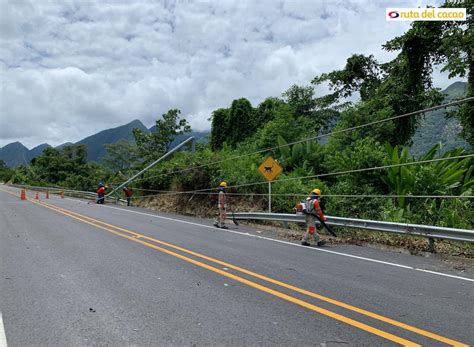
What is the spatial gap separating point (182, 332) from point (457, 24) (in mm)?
21784

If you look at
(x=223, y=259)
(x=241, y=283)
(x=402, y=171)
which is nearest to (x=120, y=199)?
(x=402, y=171)

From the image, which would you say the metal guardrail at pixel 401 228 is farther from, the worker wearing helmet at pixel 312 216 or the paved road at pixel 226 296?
the worker wearing helmet at pixel 312 216

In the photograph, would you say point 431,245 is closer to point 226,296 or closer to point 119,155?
point 226,296

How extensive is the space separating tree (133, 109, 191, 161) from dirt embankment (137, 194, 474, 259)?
106 feet

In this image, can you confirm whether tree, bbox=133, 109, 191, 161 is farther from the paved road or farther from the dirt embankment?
the paved road

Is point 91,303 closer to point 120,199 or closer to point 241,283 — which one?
point 241,283

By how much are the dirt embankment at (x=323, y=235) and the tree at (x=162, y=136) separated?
3238 centimetres

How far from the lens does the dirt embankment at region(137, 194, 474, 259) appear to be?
375 inches

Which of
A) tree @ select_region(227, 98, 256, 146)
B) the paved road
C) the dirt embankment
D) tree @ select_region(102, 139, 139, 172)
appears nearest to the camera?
the paved road

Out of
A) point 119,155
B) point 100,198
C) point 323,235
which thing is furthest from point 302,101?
point 119,155

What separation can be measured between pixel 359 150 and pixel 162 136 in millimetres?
43467

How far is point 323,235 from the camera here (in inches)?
488

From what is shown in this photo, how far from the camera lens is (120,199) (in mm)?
31922

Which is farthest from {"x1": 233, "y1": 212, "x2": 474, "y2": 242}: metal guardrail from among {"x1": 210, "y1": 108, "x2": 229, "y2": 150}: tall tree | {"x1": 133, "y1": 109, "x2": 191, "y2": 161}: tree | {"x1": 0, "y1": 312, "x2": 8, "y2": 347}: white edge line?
{"x1": 133, "y1": 109, "x2": 191, "y2": 161}: tree
